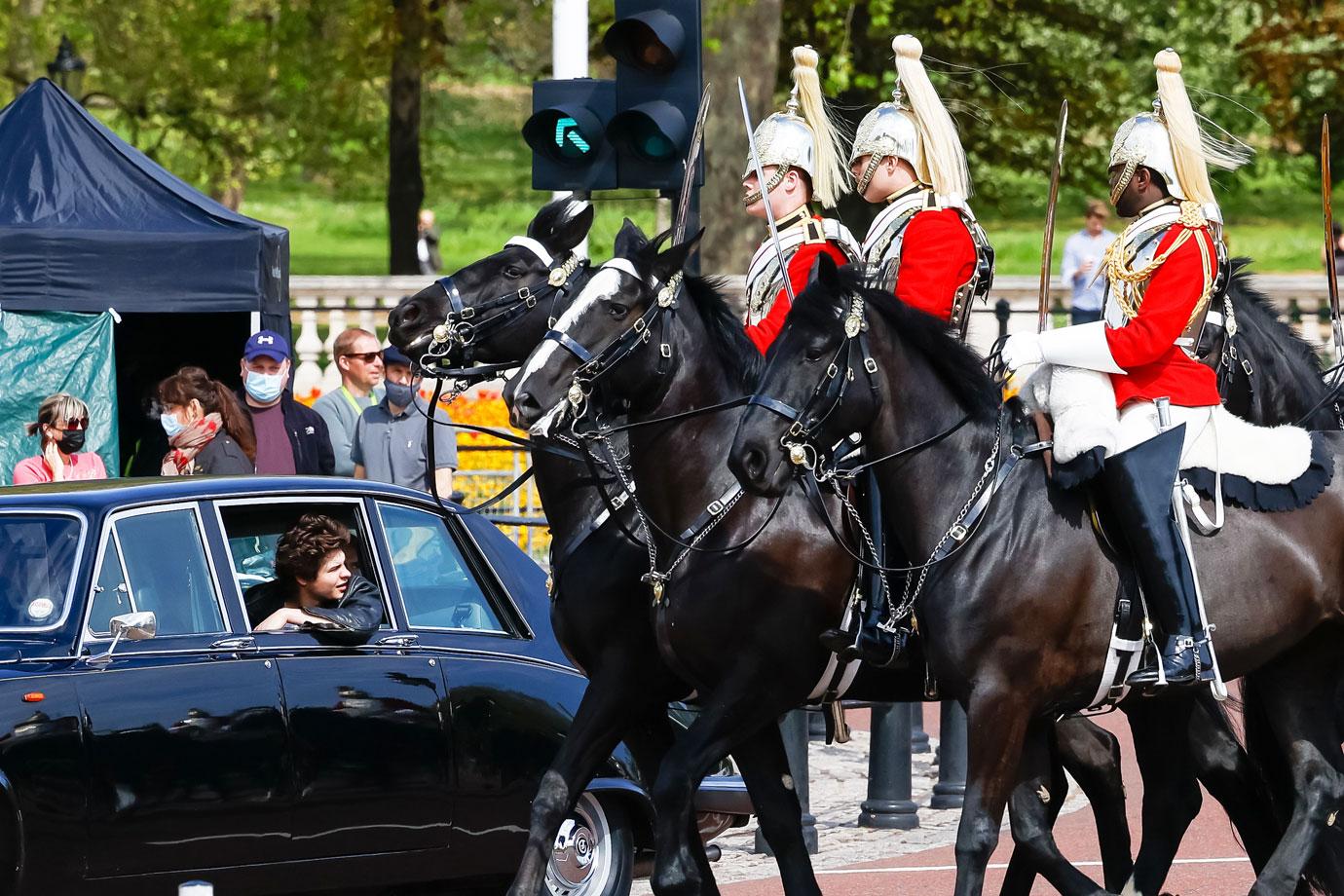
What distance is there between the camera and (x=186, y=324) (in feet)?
49.6

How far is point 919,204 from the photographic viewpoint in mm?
8078

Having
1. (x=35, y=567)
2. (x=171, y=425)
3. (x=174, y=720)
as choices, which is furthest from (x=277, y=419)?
(x=174, y=720)

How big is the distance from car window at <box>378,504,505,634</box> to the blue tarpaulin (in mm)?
5473

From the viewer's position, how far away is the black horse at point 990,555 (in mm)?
6980

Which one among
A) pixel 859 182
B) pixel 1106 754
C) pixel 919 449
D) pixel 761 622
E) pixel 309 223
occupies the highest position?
pixel 859 182

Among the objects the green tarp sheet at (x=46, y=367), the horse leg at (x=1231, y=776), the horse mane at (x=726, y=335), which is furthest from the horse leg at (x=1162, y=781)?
the green tarp sheet at (x=46, y=367)

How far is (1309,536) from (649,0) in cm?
399

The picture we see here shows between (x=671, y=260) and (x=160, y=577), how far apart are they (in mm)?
2019

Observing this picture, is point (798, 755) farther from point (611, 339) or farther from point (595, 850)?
point (611, 339)

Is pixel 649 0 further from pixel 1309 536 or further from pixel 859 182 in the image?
pixel 1309 536

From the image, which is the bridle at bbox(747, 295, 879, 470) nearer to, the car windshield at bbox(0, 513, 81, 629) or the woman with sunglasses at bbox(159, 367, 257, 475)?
the car windshield at bbox(0, 513, 81, 629)

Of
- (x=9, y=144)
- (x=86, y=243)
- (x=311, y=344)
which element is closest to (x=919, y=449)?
(x=86, y=243)

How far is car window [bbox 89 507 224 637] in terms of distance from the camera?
753 cm

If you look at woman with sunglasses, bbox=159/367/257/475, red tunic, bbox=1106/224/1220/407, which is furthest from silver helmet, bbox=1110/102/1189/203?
woman with sunglasses, bbox=159/367/257/475
